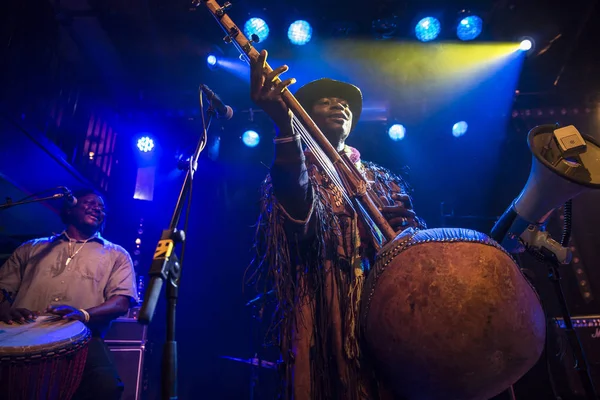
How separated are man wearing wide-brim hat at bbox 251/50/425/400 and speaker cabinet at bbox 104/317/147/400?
10.6 feet

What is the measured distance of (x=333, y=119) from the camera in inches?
128

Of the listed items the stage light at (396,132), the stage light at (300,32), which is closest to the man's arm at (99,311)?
the stage light at (300,32)

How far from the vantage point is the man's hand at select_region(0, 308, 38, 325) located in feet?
10.1

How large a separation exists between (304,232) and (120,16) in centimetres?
509

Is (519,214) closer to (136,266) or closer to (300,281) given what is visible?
(300,281)

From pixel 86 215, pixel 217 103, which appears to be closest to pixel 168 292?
pixel 217 103

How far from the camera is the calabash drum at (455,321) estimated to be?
142 centimetres

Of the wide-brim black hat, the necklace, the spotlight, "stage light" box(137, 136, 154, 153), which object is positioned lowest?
the necklace

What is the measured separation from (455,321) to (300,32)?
4752 mm

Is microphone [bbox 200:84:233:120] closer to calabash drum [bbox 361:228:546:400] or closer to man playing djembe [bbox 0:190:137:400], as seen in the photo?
calabash drum [bbox 361:228:546:400]

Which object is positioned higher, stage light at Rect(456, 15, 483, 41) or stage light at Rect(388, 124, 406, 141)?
stage light at Rect(456, 15, 483, 41)

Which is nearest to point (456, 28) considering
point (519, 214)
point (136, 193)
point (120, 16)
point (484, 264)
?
point (519, 214)

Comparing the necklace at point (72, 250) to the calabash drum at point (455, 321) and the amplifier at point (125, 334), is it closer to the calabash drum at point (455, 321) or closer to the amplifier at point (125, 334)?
the amplifier at point (125, 334)

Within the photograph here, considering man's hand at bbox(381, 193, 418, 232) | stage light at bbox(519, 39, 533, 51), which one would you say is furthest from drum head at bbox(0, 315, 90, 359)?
stage light at bbox(519, 39, 533, 51)
